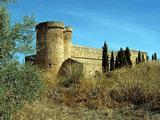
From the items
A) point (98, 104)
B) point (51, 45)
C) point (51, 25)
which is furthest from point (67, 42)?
point (98, 104)

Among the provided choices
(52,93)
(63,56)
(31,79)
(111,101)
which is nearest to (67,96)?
(52,93)

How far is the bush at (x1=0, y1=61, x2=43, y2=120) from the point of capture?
8.23 m

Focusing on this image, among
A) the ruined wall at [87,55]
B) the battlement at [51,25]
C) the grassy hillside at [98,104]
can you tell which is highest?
the battlement at [51,25]

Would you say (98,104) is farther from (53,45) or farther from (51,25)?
(51,25)

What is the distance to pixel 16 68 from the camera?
27.7 feet

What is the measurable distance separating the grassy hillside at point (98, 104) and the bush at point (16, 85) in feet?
1.45

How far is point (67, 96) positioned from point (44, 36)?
124 ft

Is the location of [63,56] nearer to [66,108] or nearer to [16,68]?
[66,108]

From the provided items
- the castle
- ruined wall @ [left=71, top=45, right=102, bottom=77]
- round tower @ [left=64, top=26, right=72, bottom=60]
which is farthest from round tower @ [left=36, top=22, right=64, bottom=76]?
ruined wall @ [left=71, top=45, right=102, bottom=77]

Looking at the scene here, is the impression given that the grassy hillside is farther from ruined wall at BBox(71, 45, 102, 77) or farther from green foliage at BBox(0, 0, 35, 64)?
ruined wall at BBox(71, 45, 102, 77)

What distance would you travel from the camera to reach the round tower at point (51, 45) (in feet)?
166

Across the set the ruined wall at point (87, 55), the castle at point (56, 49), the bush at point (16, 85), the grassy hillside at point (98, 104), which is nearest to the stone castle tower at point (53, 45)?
the castle at point (56, 49)

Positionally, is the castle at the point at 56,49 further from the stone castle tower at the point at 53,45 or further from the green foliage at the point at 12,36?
the green foliage at the point at 12,36

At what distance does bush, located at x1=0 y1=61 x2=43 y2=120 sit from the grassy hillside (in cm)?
44
